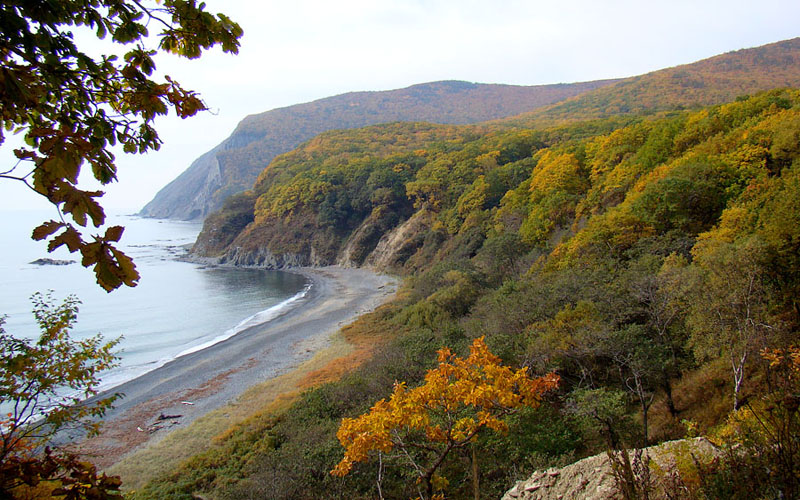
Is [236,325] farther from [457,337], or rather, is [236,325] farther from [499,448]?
[499,448]

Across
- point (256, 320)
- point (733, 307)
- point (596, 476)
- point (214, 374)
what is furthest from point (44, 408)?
point (256, 320)

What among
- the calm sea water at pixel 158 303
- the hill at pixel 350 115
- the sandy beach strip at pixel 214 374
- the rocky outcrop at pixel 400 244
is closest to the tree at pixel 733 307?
the sandy beach strip at pixel 214 374

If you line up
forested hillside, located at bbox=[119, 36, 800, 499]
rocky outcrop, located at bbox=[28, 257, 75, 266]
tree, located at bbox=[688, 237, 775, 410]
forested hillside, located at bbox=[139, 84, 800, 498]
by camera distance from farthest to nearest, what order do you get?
rocky outcrop, located at bbox=[28, 257, 75, 266], tree, located at bbox=[688, 237, 775, 410], forested hillside, located at bbox=[139, 84, 800, 498], forested hillside, located at bbox=[119, 36, 800, 499]

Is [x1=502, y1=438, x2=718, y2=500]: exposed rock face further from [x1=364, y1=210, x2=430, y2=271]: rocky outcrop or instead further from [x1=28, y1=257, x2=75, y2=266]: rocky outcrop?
[x1=28, y1=257, x2=75, y2=266]: rocky outcrop

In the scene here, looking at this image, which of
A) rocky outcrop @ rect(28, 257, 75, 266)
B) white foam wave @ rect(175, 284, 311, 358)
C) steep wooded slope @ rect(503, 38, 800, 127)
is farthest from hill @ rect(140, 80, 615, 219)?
white foam wave @ rect(175, 284, 311, 358)

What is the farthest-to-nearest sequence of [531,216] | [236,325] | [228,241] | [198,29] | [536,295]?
[228,241], [236,325], [531,216], [536,295], [198,29]

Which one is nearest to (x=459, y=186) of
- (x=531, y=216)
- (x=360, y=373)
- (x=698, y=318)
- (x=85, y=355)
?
(x=531, y=216)

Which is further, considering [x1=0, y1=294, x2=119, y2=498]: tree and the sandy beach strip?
the sandy beach strip
